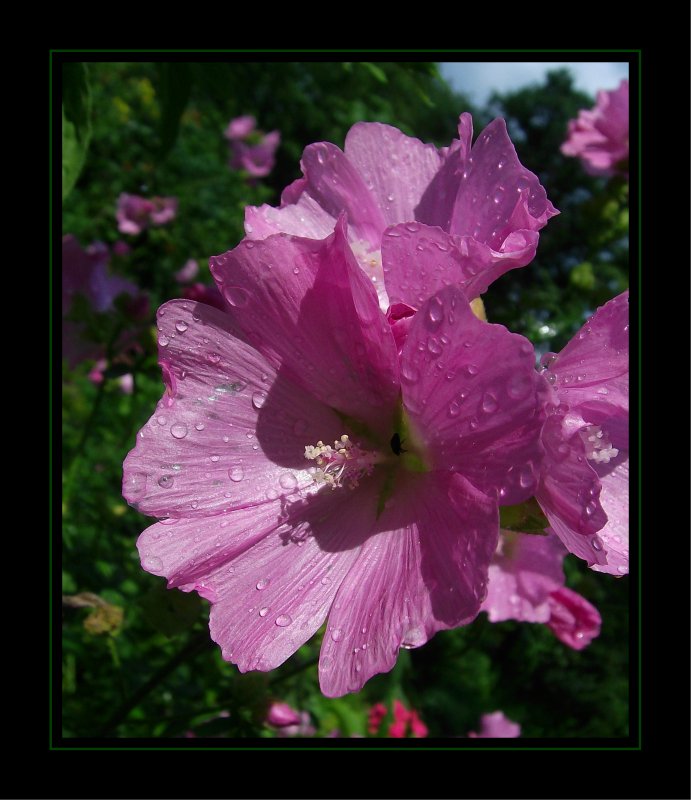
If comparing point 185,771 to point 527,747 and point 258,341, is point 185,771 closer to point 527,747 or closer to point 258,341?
point 527,747

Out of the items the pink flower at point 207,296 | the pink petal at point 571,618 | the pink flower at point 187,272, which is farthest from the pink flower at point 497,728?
the pink flower at point 187,272

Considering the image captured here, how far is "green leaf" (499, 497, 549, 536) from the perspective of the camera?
923mm

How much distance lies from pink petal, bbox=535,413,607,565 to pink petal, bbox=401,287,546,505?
0.21ft

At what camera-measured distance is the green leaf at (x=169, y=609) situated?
52.6 inches

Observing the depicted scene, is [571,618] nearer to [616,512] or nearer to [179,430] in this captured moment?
[616,512]

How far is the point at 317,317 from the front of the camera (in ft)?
3.21

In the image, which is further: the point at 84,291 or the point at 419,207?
the point at 84,291

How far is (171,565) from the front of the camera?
93 cm

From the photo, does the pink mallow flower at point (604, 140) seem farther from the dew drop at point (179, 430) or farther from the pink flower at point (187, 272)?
the pink flower at point (187, 272)

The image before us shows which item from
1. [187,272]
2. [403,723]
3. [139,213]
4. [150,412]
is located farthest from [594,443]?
[139,213]

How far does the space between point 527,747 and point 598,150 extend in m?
2.23

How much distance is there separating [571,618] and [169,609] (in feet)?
3.21

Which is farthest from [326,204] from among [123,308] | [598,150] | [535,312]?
[598,150]

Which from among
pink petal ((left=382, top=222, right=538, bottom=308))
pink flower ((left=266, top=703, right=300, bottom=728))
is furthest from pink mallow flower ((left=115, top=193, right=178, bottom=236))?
pink petal ((left=382, top=222, right=538, bottom=308))
